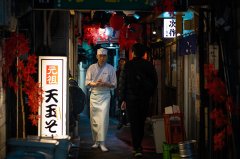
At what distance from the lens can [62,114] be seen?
10750 mm

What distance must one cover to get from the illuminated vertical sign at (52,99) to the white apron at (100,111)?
2.87 metres

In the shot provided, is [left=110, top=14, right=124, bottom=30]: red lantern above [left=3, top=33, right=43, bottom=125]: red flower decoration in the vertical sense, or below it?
above

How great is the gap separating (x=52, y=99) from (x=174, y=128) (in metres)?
3.09

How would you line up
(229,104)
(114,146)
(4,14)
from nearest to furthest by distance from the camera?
(4,14), (229,104), (114,146)

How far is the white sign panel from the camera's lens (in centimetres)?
1571

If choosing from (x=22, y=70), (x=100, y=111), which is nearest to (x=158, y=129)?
(x=100, y=111)

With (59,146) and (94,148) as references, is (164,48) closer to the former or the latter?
(94,148)

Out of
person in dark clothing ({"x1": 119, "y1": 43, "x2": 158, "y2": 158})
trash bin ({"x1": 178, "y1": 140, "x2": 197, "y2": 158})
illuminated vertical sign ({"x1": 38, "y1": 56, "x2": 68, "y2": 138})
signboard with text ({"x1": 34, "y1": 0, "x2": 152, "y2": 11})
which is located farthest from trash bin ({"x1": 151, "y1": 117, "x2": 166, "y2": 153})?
signboard with text ({"x1": 34, "y1": 0, "x2": 152, "y2": 11})

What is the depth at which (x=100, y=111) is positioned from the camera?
1358cm

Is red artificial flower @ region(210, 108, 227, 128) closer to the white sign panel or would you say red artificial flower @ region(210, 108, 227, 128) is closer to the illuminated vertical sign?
the illuminated vertical sign

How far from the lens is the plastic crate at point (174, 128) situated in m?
11.6

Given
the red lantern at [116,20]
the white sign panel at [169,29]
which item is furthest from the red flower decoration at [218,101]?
the red lantern at [116,20]

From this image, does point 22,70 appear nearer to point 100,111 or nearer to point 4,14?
point 4,14

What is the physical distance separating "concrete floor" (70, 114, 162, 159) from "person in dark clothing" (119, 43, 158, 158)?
675mm
